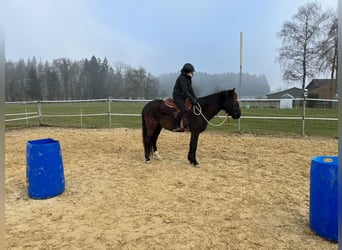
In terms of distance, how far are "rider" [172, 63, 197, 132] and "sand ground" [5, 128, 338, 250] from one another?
3.34 feet

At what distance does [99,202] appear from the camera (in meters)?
3.30

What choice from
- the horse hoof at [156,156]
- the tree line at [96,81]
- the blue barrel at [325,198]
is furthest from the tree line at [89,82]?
the blue barrel at [325,198]

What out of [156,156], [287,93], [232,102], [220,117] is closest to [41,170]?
[156,156]

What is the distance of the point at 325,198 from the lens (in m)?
2.33

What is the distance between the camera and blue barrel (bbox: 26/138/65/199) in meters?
3.38

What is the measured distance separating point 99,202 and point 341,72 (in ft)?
10.6

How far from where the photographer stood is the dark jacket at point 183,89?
4758mm

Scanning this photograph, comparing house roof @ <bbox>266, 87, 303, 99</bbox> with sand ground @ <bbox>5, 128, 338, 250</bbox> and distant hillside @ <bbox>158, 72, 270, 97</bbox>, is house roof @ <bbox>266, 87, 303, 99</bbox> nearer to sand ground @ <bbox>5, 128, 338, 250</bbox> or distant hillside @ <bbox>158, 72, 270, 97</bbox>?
distant hillside @ <bbox>158, 72, 270, 97</bbox>

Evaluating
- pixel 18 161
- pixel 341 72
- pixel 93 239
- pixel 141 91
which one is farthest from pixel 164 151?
pixel 141 91

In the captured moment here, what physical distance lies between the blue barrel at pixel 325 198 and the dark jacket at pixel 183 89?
8.77 feet

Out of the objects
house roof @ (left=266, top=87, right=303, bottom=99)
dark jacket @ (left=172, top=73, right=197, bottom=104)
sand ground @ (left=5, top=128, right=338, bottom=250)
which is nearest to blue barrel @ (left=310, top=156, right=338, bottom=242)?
sand ground @ (left=5, top=128, right=338, bottom=250)

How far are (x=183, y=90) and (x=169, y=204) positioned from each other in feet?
7.41

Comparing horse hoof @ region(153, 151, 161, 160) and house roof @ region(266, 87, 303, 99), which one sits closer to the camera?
horse hoof @ region(153, 151, 161, 160)

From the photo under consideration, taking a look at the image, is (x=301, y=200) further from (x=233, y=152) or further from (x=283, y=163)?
(x=233, y=152)
